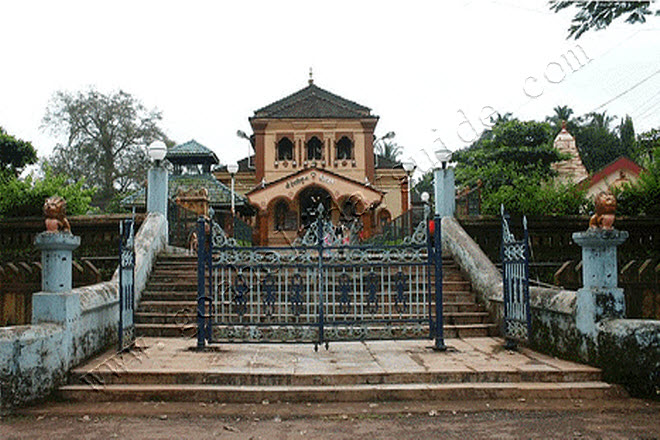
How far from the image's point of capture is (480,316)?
8.40m

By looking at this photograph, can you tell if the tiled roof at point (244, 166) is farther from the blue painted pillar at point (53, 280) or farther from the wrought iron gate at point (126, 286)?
the blue painted pillar at point (53, 280)

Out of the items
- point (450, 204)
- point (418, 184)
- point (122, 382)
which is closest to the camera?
point (122, 382)

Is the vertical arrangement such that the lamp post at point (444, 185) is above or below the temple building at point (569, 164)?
below

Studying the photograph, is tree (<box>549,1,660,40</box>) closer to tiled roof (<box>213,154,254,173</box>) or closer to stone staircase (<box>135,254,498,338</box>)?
stone staircase (<box>135,254,498,338</box>)

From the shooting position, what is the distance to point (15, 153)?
2036 cm

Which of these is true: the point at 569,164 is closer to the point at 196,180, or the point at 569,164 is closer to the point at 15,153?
the point at 196,180

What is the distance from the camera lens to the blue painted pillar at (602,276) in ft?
18.8

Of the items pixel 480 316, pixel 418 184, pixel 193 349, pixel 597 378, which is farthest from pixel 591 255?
pixel 418 184

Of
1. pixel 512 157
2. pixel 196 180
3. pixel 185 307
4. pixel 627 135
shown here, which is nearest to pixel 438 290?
pixel 185 307

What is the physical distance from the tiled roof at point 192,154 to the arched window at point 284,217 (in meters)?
4.37

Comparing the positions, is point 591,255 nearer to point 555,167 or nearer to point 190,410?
point 190,410

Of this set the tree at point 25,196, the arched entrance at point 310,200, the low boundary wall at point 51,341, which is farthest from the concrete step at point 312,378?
the arched entrance at point 310,200

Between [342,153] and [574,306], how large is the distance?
89.7 feet

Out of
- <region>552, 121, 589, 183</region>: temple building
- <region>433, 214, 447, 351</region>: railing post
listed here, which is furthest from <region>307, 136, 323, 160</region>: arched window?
<region>433, 214, 447, 351</region>: railing post
